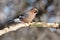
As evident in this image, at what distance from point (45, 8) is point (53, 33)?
25.4 inches

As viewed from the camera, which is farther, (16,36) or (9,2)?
(9,2)

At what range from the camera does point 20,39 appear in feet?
2.28

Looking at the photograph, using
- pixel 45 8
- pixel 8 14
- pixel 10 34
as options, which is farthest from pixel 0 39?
pixel 45 8

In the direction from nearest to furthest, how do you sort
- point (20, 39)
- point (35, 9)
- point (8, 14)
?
point (20, 39) → point (8, 14) → point (35, 9)

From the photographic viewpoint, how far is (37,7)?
1.39 m

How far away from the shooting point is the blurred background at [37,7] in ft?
4.17

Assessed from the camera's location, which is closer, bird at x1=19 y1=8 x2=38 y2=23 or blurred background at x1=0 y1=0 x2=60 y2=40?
blurred background at x1=0 y1=0 x2=60 y2=40

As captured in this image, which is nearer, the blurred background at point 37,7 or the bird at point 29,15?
the blurred background at point 37,7

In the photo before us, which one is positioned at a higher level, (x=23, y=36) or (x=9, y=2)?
(x=9, y=2)

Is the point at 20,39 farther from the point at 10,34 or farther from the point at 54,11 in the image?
the point at 54,11

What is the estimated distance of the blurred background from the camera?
4.17 feet

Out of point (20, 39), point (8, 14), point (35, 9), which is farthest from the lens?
point (35, 9)

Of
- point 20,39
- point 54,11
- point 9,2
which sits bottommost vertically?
point 20,39

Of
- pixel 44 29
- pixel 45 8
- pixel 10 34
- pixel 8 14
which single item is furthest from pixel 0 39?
pixel 45 8
